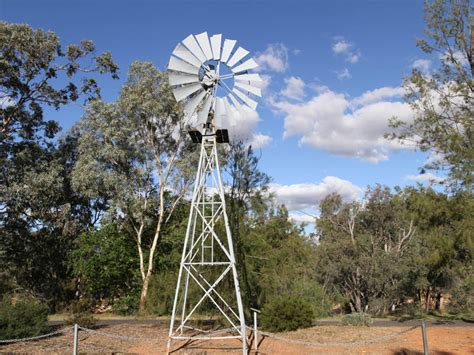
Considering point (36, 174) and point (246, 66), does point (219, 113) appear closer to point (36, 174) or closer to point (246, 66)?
point (246, 66)

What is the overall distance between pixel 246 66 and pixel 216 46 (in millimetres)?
895

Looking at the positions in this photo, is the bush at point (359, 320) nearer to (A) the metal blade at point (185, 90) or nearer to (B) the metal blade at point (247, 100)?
(B) the metal blade at point (247, 100)

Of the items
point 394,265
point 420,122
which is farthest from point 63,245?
point 420,122

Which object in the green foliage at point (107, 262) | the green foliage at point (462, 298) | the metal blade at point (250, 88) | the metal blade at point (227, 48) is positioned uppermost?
the metal blade at point (227, 48)

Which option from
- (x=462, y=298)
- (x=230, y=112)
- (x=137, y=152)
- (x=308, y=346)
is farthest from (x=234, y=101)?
(x=462, y=298)

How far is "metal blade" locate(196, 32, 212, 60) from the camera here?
10.5 m

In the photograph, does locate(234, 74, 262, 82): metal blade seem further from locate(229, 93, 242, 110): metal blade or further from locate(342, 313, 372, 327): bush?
locate(342, 313, 372, 327): bush

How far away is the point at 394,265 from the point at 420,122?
1008 centimetres

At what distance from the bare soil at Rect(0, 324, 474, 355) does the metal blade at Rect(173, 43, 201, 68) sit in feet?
21.7

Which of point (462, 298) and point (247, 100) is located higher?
point (247, 100)

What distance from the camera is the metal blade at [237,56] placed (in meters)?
10.5

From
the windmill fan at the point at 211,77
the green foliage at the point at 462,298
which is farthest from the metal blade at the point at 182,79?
the green foliage at the point at 462,298

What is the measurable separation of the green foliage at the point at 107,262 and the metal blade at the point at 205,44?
14.6 m

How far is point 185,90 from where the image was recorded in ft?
35.0
